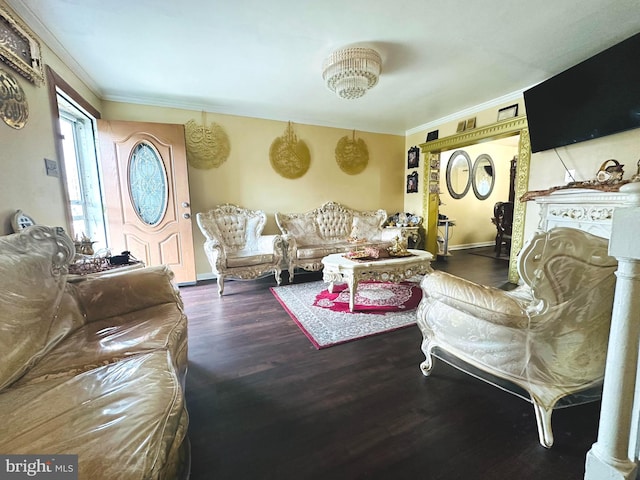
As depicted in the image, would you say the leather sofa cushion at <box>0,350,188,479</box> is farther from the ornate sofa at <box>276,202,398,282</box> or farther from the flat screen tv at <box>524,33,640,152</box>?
the flat screen tv at <box>524,33,640,152</box>

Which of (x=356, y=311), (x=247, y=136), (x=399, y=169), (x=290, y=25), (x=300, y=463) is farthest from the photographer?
(x=399, y=169)

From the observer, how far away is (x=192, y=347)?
204 centimetres

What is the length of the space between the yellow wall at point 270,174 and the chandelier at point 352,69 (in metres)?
1.81

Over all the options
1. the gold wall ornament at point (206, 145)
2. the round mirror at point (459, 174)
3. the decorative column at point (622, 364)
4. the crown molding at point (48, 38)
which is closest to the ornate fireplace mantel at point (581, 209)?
the decorative column at point (622, 364)

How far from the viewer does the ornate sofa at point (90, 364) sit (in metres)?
0.69

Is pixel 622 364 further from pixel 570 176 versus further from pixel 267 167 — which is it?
pixel 267 167

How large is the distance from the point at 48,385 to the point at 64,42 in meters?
2.74

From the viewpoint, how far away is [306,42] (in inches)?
86.7

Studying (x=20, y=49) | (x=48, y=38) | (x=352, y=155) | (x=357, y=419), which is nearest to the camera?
(x=357, y=419)

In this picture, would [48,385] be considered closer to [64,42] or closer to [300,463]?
[300,463]

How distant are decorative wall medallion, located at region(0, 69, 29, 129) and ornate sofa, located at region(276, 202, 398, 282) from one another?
2.53 meters

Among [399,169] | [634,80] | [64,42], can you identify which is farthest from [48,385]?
[399,169]

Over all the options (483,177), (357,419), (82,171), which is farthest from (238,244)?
(483,177)

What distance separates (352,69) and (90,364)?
106 inches
